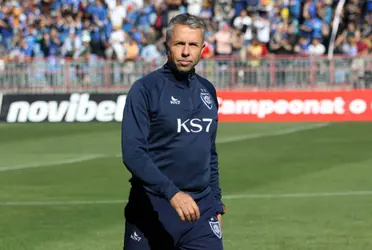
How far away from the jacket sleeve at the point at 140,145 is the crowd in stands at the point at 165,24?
25089 millimetres

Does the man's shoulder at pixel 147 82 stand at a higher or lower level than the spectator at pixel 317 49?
higher

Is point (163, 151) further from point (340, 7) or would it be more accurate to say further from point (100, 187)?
point (340, 7)

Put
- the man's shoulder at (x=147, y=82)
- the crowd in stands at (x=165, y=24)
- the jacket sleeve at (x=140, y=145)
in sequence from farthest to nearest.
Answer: the crowd in stands at (x=165, y=24)
the man's shoulder at (x=147, y=82)
the jacket sleeve at (x=140, y=145)

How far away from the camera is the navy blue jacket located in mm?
6031

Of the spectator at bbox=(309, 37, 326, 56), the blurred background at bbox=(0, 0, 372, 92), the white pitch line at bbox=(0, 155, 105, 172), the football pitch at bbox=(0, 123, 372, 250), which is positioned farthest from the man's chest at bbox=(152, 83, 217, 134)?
the spectator at bbox=(309, 37, 326, 56)

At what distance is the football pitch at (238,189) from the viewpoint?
1215 cm

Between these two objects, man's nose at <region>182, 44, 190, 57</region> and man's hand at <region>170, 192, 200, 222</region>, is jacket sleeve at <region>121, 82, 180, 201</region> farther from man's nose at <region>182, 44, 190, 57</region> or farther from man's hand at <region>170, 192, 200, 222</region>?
man's nose at <region>182, 44, 190, 57</region>

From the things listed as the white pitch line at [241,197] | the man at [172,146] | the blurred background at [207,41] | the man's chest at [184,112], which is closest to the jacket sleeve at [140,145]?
the man at [172,146]

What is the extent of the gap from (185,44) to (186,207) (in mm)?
970

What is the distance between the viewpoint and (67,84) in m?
29.9

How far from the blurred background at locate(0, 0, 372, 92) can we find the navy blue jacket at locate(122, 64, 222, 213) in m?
23.0

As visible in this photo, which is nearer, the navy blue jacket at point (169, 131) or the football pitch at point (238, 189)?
the navy blue jacket at point (169, 131)

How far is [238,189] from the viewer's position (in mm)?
16031

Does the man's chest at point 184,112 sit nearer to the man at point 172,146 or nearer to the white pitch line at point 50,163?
the man at point 172,146
